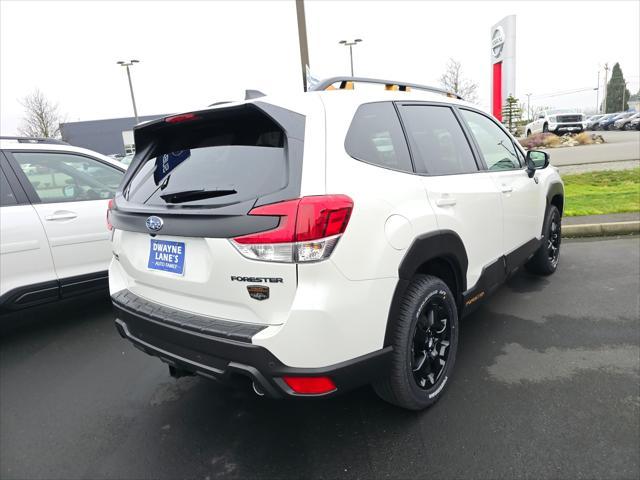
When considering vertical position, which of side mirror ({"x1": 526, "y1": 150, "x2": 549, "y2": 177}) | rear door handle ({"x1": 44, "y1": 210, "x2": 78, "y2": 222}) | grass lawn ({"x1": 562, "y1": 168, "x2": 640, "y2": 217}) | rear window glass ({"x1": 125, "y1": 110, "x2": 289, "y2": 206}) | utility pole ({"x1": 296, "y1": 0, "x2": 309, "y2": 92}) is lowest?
grass lawn ({"x1": 562, "y1": 168, "x2": 640, "y2": 217})

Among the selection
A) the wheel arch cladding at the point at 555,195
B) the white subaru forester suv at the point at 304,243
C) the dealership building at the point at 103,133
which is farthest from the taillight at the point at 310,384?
the dealership building at the point at 103,133

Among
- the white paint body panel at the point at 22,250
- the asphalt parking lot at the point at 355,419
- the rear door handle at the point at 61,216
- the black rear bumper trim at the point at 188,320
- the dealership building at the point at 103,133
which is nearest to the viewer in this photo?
the black rear bumper trim at the point at 188,320

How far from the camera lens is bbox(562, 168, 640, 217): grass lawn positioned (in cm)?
695

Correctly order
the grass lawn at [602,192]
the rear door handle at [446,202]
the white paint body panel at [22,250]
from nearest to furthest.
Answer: the rear door handle at [446,202] → the white paint body panel at [22,250] → the grass lawn at [602,192]

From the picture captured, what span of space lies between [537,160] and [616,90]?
98083 millimetres

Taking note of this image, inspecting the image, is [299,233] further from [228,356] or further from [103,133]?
[103,133]

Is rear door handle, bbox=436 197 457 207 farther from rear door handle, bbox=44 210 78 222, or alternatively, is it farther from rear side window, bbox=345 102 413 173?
rear door handle, bbox=44 210 78 222

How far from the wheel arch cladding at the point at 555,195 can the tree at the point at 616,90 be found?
93792 millimetres

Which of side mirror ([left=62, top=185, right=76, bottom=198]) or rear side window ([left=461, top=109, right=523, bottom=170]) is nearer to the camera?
rear side window ([left=461, top=109, right=523, bottom=170])

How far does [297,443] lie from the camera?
2.38 m

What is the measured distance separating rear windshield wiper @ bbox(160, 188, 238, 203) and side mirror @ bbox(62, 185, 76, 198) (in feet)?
7.43

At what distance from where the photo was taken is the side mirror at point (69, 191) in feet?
13.4

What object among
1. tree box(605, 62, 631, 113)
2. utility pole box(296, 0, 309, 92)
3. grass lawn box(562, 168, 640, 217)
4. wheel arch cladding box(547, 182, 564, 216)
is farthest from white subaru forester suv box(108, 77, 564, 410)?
tree box(605, 62, 631, 113)

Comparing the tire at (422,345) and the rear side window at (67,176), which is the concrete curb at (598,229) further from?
the rear side window at (67,176)
